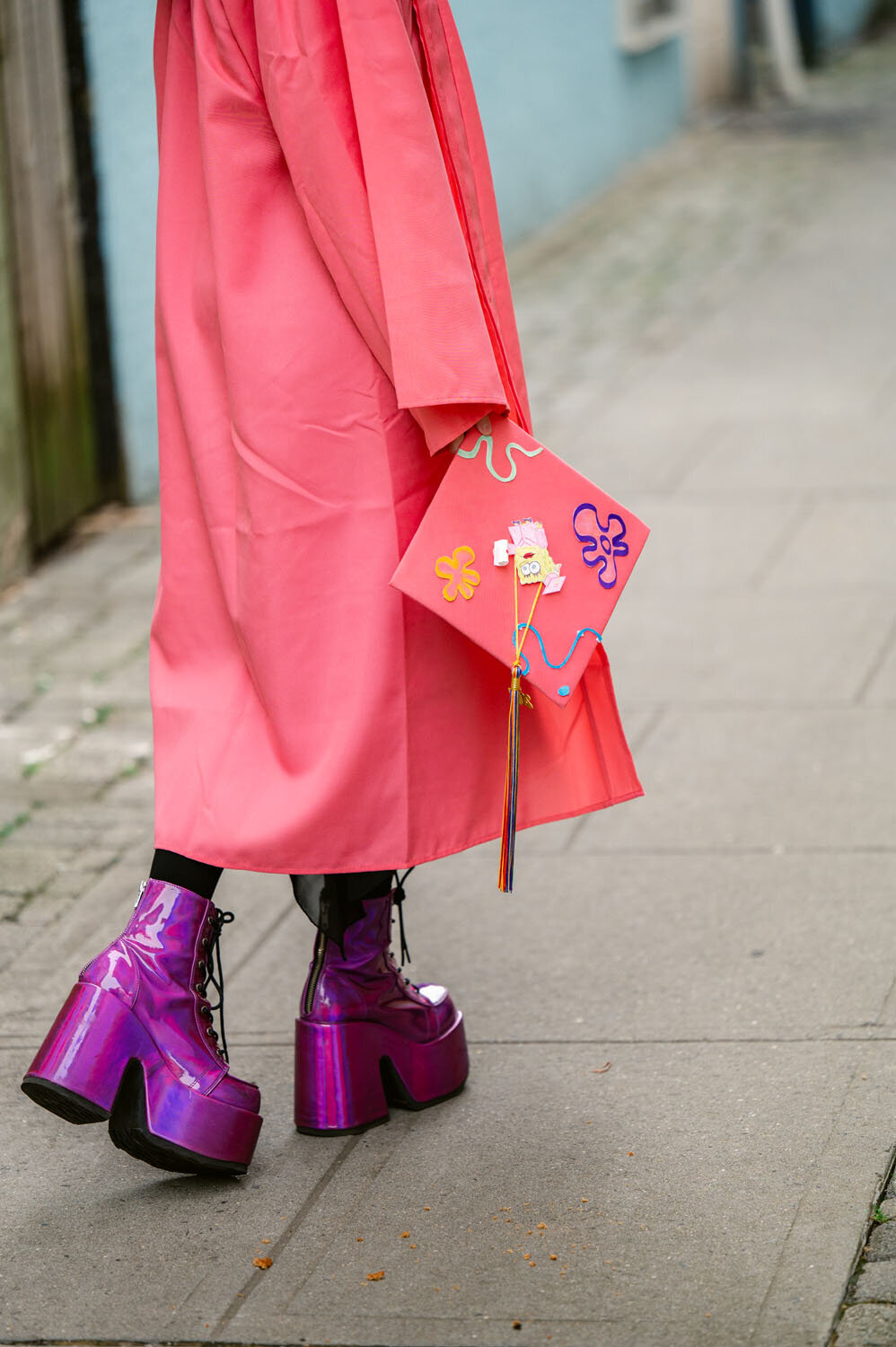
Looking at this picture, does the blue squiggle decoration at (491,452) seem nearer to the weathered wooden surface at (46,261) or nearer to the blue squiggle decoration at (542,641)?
the blue squiggle decoration at (542,641)

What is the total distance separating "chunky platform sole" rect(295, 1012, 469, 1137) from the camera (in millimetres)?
2738

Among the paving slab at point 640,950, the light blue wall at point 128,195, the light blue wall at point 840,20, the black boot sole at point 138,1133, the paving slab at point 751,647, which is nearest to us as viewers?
the black boot sole at point 138,1133

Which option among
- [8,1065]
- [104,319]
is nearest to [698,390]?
[104,319]

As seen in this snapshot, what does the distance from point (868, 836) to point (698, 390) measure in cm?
410

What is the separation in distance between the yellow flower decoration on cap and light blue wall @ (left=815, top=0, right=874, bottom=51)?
54.4 ft

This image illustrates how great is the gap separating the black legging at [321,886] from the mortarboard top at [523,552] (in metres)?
0.42

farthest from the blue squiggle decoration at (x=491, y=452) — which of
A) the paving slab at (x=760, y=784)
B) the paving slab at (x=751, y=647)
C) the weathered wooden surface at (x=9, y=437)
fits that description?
the weathered wooden surface at (x=9, y=437)

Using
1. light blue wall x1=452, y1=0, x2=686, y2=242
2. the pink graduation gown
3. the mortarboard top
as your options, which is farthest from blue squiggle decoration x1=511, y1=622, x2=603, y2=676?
light blue wall x1=452, y1=0, x2=686, y2=242

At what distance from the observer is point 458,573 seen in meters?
2.43

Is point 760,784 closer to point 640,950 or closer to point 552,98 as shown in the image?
point 640,950

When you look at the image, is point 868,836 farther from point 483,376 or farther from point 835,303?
point 835,303

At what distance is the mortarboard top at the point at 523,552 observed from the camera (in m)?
2.43

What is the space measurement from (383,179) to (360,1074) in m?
1.30

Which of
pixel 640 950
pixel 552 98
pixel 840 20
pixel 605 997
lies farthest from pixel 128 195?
pixel 840 20
